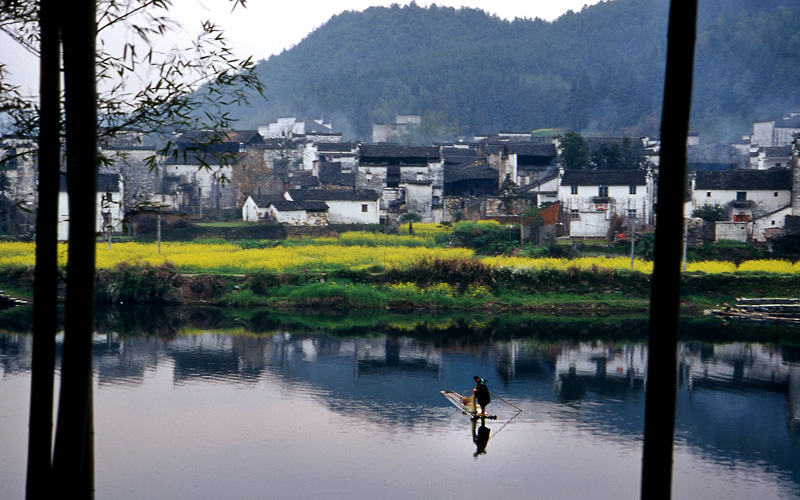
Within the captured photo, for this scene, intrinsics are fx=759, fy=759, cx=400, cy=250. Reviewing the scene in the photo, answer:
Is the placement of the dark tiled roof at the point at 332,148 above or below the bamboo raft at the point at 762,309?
above

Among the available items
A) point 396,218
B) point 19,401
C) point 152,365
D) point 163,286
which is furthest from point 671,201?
point 396,218

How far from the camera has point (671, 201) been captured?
399cm

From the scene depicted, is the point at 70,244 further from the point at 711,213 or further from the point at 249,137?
the point at 249,137

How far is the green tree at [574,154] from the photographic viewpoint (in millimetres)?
50750

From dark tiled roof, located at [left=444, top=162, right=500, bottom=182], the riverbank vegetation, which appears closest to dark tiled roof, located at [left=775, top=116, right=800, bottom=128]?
dark tiled roof, located at [left=444, top=162, right=500, bottom=182]

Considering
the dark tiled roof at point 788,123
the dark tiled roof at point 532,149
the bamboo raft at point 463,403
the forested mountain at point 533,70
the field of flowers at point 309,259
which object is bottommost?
the bamboo raft at point 463,403

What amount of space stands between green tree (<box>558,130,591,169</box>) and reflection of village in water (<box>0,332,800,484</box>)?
29.7 metres

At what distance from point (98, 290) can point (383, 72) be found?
11309 cm

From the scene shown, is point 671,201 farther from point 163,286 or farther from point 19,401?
point 163,286

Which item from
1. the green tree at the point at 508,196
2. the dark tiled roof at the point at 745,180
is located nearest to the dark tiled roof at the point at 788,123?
the dark tiled roof at the point at 745,180

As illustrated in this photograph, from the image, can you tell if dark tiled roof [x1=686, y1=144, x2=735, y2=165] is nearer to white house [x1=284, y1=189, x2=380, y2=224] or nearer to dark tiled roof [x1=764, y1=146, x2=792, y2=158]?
dark tiled roof [x1=764, y1=146, x2=792, y2=158]

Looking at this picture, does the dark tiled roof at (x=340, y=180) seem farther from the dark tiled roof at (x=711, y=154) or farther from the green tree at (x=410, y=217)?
the dark tiled roof at (x=711, y=154)

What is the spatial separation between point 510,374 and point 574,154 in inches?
1386

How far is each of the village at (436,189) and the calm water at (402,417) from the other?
11.4 metres
